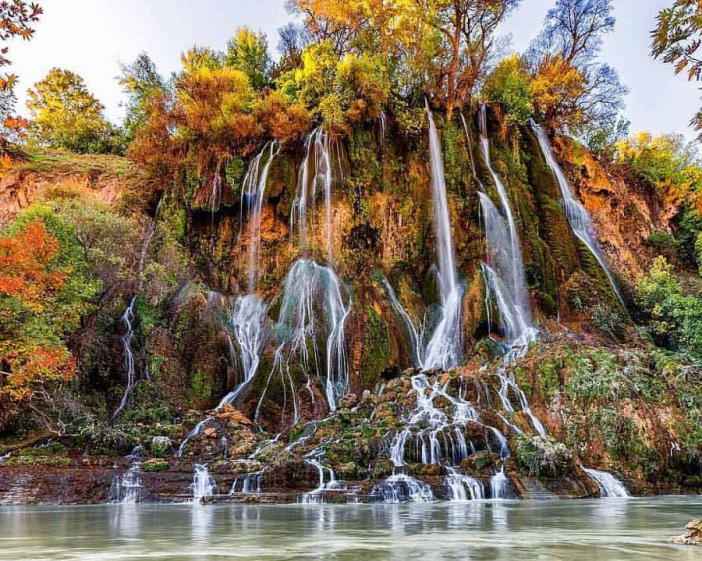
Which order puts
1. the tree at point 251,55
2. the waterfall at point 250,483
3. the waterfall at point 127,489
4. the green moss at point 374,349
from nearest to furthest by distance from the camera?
the waterfall at point 127,489, the waterfall at point 250,483, the green moss at point 374,349, the tree at point 251,55

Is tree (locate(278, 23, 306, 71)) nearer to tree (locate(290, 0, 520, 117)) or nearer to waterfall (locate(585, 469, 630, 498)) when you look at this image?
tree (locate(290, 0, 520, 117))

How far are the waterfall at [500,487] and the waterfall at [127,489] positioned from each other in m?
6.88

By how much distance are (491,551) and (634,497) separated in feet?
30.4

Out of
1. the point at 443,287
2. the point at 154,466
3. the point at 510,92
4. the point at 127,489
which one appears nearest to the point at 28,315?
the point at 154,466

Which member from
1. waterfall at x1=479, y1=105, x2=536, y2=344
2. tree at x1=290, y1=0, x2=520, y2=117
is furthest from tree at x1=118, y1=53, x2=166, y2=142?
waterfall at x1=479, y1=105, x2=536, y2=344

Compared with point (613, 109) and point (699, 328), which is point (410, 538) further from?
point (613, 109)

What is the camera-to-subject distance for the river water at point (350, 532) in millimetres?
4508

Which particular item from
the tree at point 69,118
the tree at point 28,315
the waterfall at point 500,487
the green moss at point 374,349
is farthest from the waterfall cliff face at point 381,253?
the tree at point 69,118

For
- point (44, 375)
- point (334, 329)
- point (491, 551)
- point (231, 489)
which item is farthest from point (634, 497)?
point (44, 375)

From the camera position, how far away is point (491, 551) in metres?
4.60

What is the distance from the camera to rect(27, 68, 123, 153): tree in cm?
3344

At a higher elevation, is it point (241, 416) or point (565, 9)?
point (565, 9)

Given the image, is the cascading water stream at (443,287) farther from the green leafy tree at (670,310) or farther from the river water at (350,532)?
the river water at (350,532)

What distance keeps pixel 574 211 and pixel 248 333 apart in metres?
17.2
